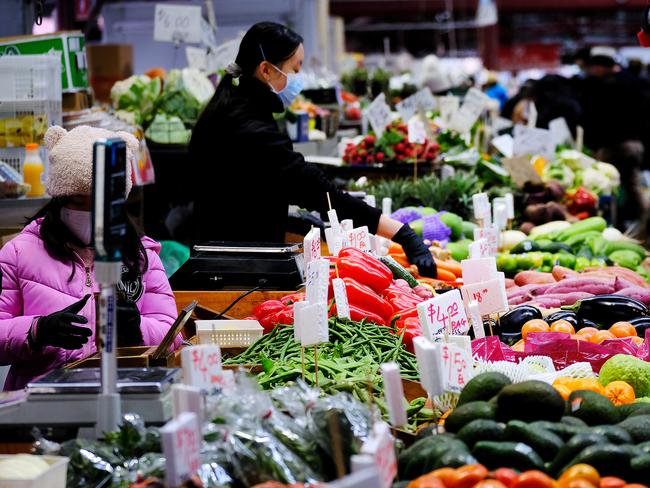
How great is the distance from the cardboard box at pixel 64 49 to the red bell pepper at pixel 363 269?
3.05 metres

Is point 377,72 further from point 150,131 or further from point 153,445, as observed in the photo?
point 153,445

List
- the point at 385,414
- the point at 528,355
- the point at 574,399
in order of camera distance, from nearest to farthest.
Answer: the point at 574,399, the point at 385,414, the point at 528,355

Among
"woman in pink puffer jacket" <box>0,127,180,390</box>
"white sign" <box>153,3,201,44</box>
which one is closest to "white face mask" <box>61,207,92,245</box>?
"woman in pink puffer jacket" <box>0,127,180,390</box>

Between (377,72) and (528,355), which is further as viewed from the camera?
(377,72)

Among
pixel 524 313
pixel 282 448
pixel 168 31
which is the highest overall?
pixel 168 31

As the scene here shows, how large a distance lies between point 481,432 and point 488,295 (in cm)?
136

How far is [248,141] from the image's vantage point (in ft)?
15.6

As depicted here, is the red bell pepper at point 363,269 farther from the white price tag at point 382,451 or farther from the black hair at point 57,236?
the white price tag at point 382,451

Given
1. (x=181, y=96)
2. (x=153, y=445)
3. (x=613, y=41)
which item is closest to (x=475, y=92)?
(x=181, y=96)

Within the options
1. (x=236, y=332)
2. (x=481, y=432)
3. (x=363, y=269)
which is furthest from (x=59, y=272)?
(x=481, y=432)

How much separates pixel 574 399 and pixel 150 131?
19.5 ft

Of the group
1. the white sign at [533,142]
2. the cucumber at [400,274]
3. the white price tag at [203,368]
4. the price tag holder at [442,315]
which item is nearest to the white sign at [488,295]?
the price tag holder at [442,315]

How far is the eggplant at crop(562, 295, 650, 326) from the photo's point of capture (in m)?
4.24

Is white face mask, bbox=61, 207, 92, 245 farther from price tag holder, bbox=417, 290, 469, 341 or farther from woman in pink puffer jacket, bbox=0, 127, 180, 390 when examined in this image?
price tag holder, bbox=417, 290, 469, 341
